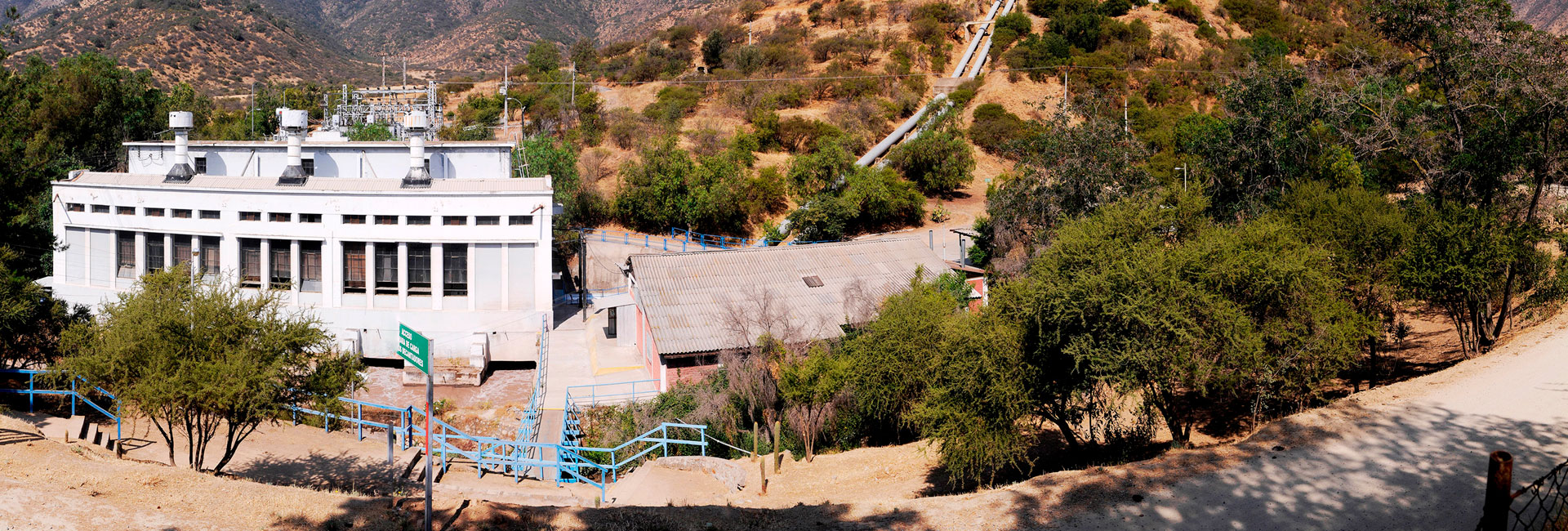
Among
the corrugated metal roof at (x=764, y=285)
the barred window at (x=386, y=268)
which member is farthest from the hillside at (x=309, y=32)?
the corrugated metal roof at (x=764, y=285)

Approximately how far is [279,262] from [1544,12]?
341ft

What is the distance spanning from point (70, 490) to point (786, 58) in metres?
62.5

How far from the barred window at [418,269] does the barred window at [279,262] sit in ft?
13.3

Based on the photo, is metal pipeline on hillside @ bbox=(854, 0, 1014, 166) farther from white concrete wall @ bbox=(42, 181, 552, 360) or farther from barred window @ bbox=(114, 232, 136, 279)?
barred window @ bbox=(114, 232, 136, 279)

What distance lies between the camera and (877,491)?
17.5m

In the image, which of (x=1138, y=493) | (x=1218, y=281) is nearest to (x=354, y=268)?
(x=1218, y=281)

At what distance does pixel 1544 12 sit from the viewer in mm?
85000

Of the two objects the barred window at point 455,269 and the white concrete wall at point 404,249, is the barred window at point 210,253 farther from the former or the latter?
the barred window at point 455,269

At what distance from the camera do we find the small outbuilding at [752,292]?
25.6 metres

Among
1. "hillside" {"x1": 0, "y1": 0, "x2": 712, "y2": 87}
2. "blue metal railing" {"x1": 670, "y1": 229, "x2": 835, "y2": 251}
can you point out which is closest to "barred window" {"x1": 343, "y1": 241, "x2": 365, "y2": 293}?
"blue metal railing" {"x1": 670, "y1": 229, "x2": 835, "y2": 251}

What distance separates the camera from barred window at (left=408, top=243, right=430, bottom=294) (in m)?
30.2

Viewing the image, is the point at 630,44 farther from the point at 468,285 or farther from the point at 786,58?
the point at 468,285

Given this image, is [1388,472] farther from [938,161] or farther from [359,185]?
[938,161]

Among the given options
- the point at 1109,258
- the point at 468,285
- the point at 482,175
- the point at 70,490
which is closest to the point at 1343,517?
the point at 1109,258
